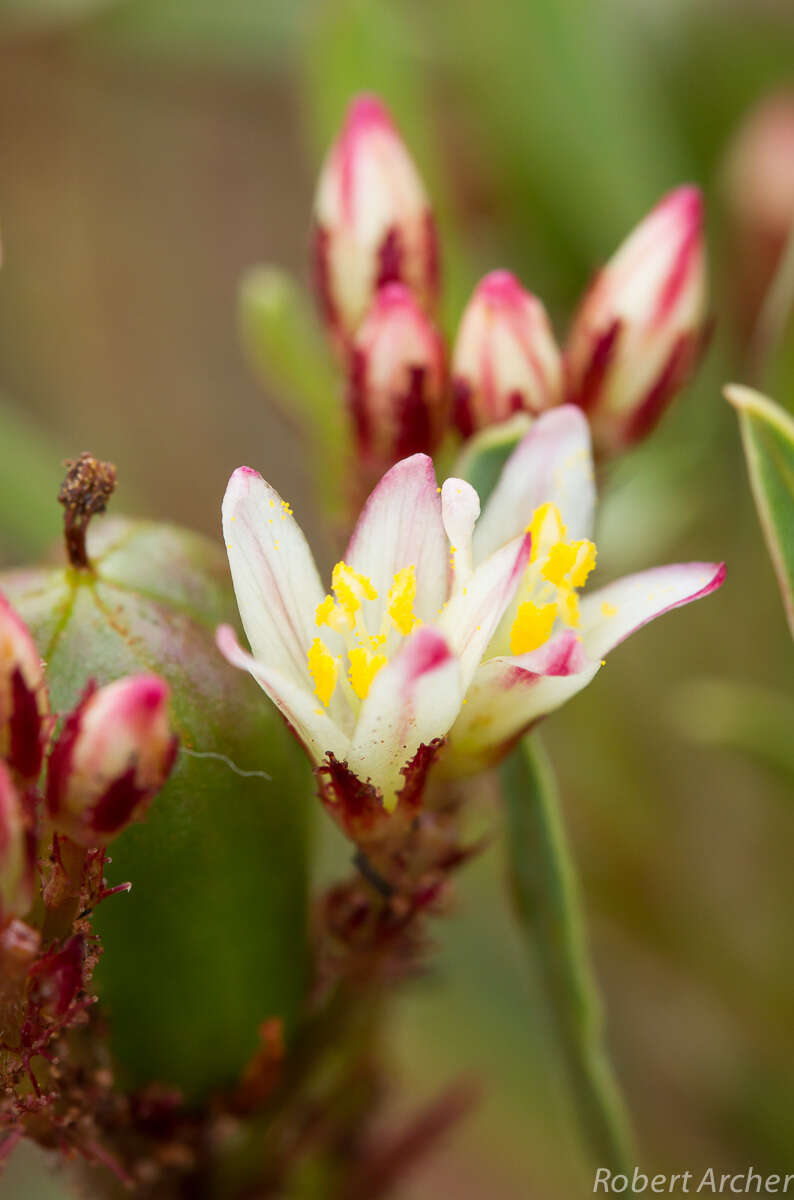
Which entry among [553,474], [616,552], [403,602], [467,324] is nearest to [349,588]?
[403,602]

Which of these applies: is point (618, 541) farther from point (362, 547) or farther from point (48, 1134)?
point (48, 1134)

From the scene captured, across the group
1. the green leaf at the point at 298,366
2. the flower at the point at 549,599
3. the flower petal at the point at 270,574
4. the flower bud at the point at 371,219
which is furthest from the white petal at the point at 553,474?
the green leaf at the point at 298,366

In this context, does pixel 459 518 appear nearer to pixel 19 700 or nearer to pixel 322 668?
pixel 322 668

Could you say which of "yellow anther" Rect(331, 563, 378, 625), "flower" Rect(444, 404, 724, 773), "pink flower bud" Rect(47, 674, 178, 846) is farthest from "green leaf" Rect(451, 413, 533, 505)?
"pink flower bud" Rect(47, 674, 178, 846)

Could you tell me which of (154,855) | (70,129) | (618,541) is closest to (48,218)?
(70,129)

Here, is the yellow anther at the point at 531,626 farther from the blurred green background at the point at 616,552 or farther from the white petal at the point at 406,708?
the blurred green background at the point at 616,552

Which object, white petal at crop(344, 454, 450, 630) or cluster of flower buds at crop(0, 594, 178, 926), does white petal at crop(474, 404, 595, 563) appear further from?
cluster of flower buds at crop(0, 594, 178, 926)
